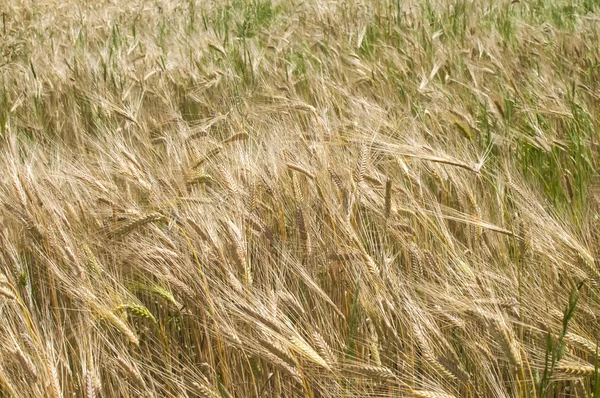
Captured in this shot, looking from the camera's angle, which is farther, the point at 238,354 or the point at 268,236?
the point at 268,236

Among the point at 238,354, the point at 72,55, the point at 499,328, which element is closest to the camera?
the point at 499,328

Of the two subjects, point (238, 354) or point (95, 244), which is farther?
point (95, 244)

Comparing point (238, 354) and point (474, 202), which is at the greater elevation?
point (474, 202)

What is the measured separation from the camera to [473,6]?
4.35 metres

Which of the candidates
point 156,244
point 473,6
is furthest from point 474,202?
point 473,6

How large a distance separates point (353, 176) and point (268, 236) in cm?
27

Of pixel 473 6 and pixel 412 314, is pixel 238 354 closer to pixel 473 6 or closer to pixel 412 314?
pixel 412 314

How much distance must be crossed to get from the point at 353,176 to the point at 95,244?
24.2 inches

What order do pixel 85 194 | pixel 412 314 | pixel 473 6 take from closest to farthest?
1. pixel 412 314
2. pixel 85 194
3. pixel 473 6

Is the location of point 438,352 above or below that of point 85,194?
below

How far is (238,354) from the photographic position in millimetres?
1276

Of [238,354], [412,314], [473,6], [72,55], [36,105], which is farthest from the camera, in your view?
[473,6]

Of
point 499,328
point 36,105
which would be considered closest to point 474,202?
point 499,328

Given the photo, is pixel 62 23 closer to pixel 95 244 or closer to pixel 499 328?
pixel 95 244
